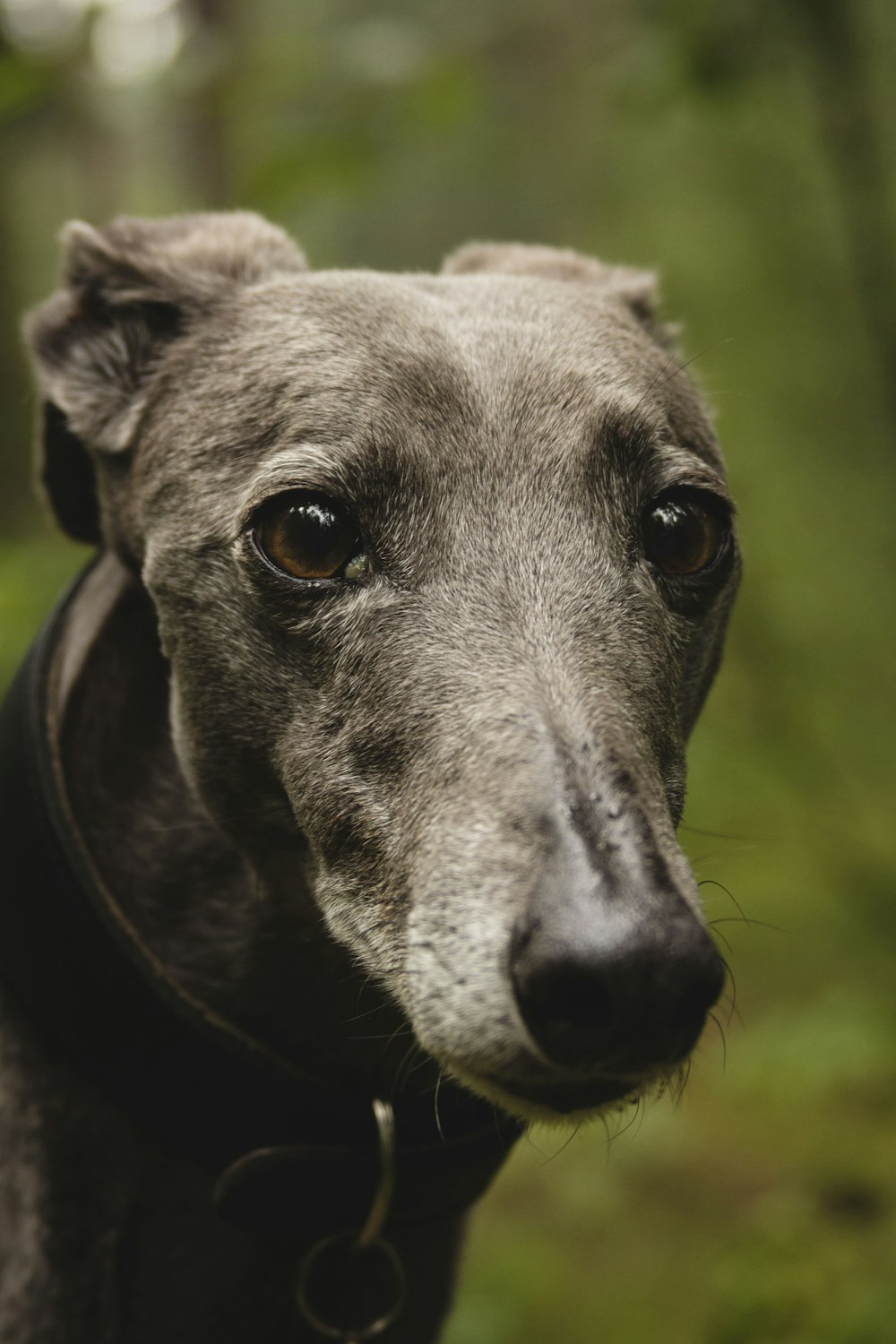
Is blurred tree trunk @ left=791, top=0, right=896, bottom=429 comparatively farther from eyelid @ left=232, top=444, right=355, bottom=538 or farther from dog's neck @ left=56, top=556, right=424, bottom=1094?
dog's neck @ left=56, top=556, right=424, bottom=1094

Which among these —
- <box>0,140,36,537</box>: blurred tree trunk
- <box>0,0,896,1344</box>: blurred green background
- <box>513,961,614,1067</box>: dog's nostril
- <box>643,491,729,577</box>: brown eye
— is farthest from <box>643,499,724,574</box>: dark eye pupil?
<box>0,140,36,537</box>: blurred tree trunk

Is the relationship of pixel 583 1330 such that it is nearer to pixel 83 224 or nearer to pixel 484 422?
pixel 484 422

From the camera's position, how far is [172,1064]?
2256 millimetres

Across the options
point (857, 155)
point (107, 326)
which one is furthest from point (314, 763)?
point (857, 155)

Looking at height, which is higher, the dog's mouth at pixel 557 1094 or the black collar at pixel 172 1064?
the dog's mouth at pixel 557 1094

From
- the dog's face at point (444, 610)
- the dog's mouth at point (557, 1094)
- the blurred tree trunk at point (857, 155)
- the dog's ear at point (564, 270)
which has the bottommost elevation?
the dog's mouth at point (557, 1094)

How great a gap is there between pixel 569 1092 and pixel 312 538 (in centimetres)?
110

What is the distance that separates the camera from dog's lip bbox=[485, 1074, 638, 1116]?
184cm

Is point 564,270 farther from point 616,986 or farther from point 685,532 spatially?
point 616,986

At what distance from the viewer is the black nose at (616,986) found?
163cm

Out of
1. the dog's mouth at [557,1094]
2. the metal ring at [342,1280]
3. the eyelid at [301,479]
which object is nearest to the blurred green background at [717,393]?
the dog's mouth at [557,1094]

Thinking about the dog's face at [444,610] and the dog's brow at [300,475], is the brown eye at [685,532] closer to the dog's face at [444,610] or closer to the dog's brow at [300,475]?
the dog's face at [444,610]

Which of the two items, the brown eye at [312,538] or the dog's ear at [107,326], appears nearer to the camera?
the brown eye at [312,538]

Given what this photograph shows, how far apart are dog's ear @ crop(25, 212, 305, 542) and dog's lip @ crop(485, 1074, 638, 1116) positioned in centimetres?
170
